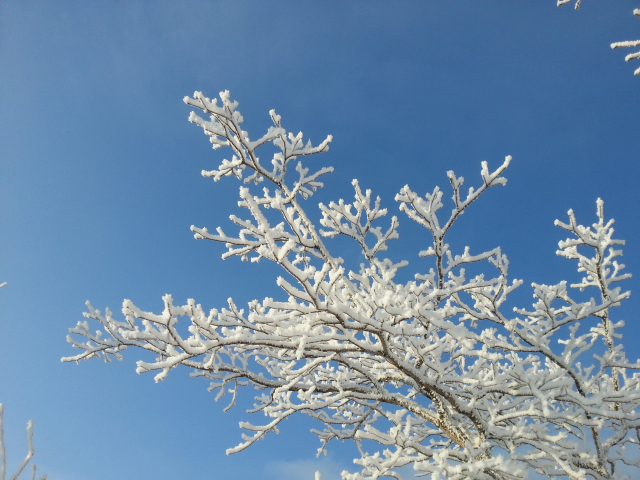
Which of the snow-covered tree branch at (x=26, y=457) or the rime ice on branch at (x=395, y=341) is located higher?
the rime ice on branch at (x=395, y=341)

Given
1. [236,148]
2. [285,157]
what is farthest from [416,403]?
[236,148]

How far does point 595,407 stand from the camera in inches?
145

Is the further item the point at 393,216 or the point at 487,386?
the point at 393,216

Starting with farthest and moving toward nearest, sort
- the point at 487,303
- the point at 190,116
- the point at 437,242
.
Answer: the point at 487,303 < the point at 437,242 < the point at 190,116

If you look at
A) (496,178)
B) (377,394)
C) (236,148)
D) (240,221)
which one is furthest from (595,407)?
(236,148)

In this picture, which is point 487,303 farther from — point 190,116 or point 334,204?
point 190,116

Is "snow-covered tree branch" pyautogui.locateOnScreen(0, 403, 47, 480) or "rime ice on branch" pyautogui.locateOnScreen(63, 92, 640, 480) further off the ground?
"rime ice on branch" pyautogui.locateOnScreen(63, 92, 640, 480)

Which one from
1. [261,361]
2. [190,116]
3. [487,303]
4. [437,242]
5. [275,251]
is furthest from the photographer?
[261,361]

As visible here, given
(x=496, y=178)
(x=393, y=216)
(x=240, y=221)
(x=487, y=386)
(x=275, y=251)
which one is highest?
(x=393, y=216)

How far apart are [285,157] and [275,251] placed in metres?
2.27

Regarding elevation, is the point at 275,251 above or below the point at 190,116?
below

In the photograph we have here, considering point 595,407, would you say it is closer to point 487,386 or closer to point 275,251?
point 487,386

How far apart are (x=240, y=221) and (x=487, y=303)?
3.33m

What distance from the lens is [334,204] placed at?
195 inches
